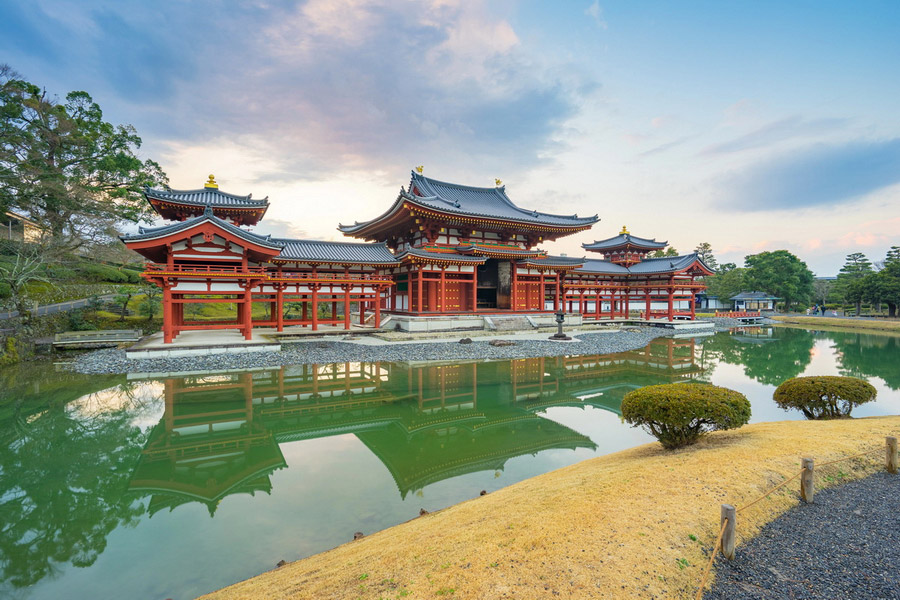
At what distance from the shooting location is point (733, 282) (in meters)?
48.7

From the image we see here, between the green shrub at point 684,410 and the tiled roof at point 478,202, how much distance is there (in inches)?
751

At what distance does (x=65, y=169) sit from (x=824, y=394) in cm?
3793

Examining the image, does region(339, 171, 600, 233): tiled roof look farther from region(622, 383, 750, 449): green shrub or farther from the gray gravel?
region(622, 383, 750, 449): green shrub

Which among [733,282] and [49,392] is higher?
[733,282]

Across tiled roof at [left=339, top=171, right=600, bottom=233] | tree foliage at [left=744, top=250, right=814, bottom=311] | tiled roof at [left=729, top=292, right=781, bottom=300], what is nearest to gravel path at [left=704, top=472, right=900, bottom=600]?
tiled roof at [left=339, top=171, right=600, bottom=233]

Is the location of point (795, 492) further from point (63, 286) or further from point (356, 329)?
point (63, 286)

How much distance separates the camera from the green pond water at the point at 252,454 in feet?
13.4

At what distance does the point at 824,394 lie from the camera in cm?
740

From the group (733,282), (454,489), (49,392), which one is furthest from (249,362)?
(733,282)

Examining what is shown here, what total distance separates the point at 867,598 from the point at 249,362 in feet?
49.6

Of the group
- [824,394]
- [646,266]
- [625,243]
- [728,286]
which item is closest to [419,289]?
[824,394]

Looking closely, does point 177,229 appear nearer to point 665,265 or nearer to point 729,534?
point 729,534

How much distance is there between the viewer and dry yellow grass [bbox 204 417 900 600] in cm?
280

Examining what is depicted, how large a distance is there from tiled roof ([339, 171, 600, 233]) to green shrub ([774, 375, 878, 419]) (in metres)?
18.2
